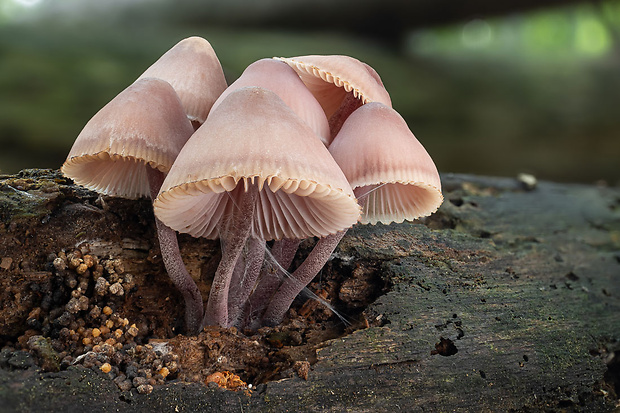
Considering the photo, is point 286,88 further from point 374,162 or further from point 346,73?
point 374,162

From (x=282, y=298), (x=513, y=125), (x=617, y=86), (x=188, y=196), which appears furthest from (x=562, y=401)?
(x=617, y=86)

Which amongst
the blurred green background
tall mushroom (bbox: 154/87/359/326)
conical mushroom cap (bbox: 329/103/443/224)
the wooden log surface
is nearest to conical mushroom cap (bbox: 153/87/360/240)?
tall mushroom (bbox: 154/87/359/326)

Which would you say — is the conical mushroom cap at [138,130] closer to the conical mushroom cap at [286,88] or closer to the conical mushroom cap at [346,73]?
the conical mushroom cap at [286,88]

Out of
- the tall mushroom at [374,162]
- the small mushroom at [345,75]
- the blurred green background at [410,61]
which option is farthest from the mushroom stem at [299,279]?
the blurred green background at [410,61]

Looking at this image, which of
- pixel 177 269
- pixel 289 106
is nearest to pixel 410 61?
pixel 289 106

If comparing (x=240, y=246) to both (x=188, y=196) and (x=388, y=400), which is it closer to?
(x=188, y=196)

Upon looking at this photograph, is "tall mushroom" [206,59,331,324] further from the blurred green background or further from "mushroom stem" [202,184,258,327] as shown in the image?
the blurred green background
